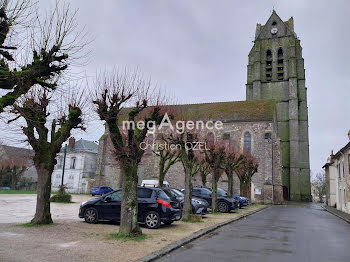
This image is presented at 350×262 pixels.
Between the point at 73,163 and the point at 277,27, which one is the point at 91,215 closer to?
the point at 73,163

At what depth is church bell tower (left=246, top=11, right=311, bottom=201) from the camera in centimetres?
4275

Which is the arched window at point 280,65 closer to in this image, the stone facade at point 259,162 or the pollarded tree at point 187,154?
the stone facade at point 259,162

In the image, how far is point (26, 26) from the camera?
7074mm

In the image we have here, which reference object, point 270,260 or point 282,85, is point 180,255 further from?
point 282,85

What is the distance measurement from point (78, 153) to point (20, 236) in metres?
40.5

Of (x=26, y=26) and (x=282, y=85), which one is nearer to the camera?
(x=26, y=26)

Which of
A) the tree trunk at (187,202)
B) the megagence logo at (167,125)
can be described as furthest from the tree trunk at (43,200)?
the tree trunk at (187,202)

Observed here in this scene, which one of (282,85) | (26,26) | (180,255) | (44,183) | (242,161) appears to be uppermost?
(282,85)

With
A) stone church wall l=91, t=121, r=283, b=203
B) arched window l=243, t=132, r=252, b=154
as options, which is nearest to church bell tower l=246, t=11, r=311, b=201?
stone church wall l=91, t=121, r=283, b=203

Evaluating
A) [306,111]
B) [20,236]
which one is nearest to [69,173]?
[306,111]

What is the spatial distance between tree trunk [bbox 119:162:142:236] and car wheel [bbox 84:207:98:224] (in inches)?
107

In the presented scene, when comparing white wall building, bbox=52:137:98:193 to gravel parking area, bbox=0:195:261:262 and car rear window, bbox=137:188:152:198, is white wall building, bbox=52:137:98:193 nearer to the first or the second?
car rear window, bbox=137:188:152:198

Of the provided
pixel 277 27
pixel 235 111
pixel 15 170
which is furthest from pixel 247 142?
pixel 15 170

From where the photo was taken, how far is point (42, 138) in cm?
1106
